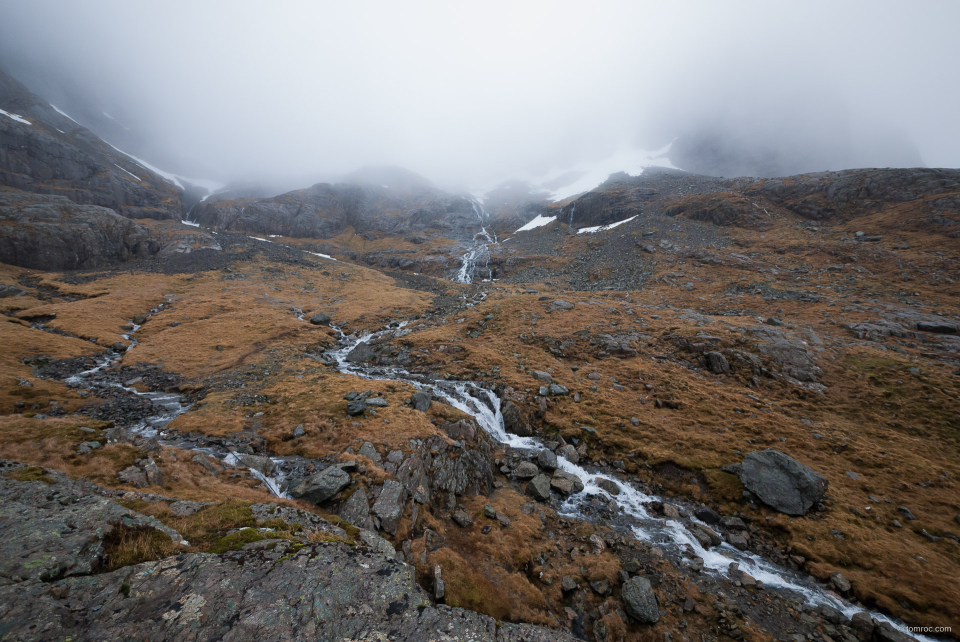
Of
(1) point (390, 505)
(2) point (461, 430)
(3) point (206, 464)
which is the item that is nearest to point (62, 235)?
(3) point (206, 464)

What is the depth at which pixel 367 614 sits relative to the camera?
271 inches

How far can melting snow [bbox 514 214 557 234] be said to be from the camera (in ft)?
343

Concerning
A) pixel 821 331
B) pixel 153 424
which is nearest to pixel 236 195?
pixel 153 424

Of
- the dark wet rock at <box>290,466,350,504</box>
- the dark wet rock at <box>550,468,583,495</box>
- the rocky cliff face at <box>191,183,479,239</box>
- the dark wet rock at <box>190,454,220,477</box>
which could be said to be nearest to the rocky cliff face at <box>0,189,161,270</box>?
the rocky cliff face at <box>191,183,479,239</box>

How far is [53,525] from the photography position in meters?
6.30

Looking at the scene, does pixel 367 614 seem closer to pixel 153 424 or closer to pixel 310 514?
pixel 310 514

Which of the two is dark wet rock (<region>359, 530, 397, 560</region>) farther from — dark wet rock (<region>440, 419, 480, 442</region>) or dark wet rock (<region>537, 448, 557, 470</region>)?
dark wet rock (<region>537, 448, 557, 470</region>)

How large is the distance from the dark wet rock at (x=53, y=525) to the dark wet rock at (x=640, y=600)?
536 inches

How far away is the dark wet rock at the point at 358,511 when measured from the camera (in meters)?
11.5

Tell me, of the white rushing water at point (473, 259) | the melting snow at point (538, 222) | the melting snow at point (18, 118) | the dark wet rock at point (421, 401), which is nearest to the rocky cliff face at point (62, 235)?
the melting snow at point (18, 118)

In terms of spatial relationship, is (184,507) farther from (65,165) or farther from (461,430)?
(65,165)

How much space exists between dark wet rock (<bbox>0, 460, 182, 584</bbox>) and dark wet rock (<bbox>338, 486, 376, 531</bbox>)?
17.4 feet

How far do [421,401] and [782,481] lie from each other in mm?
19426

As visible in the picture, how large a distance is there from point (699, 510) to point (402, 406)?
1660cm
